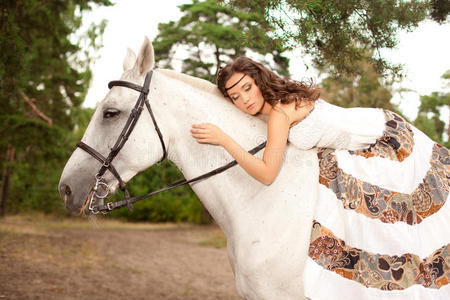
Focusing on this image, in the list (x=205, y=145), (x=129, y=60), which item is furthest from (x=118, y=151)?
(x=129, y=60)

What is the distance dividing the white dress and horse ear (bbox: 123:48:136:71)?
1.37 meters

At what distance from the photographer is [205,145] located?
2648mm

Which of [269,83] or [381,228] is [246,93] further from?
[381,228]

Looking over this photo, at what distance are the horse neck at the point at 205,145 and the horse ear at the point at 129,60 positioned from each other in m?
0.24

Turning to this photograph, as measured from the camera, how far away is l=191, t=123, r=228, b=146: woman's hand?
247 centimetres

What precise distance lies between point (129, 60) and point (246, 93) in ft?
3.15

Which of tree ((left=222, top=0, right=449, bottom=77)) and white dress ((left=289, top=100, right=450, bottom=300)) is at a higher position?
tree ((left=222, top=0, right=449, bottom=77))

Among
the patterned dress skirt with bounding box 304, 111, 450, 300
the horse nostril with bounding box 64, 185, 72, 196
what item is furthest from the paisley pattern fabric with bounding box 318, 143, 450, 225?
the horse nostril with bounding box 64, 185, 72, 196

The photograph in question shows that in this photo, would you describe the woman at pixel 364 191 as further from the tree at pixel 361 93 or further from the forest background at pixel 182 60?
the tree at pixel 361 93

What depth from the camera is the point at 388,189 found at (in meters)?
2.32

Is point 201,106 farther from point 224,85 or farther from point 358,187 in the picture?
point 358,187

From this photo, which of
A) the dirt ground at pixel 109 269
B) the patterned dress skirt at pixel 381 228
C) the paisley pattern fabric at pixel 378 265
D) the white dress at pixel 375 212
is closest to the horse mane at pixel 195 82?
the white dress at pixel 375 212

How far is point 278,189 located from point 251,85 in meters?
0.84

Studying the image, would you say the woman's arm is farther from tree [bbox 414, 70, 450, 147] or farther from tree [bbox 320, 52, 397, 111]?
tree [bbox 320, 52, 397, 111]
